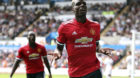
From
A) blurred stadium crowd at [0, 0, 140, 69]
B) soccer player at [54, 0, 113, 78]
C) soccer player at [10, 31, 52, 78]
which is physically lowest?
blurred stadium crowd at [0, 0, 140, 69]

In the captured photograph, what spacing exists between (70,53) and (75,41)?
21cm

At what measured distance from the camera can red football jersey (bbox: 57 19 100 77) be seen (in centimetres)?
502

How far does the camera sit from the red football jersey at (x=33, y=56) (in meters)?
9.07

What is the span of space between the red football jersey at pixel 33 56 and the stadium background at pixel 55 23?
11.8m

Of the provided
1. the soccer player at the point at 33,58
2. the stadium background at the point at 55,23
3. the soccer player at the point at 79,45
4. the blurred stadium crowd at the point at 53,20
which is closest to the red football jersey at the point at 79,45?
the soccer player at the point at 79,45

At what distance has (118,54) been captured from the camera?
24156 mm

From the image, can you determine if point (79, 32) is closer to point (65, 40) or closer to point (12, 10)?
point (65, 40)

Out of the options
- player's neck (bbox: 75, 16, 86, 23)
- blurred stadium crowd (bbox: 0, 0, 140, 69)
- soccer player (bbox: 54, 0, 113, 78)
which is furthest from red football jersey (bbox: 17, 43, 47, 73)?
blurred stadium crowd (bbox: 0, 0, 140, 69)

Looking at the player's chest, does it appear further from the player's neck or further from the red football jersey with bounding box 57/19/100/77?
the player's neck

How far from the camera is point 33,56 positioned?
29.9 feet

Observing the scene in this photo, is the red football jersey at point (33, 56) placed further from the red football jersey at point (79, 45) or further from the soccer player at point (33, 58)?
the red football jersey at point (79, 45)

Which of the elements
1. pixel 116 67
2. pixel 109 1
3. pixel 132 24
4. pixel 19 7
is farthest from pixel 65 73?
pixel 19 7

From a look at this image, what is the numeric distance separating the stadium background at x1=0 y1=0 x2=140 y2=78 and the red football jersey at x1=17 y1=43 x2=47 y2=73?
1179 centimetres

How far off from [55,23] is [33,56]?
25688 mm
